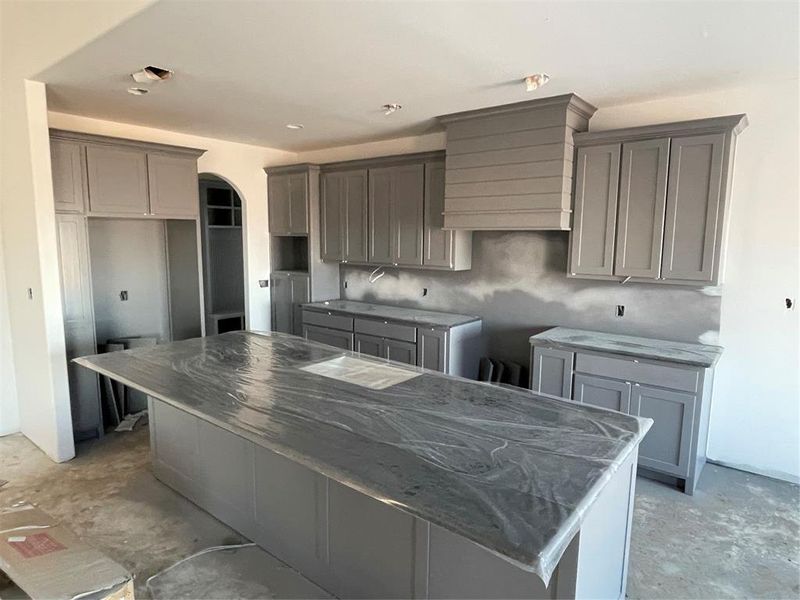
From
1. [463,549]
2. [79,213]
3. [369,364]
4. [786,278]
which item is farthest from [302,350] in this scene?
[786,278]

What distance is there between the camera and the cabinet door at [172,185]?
13.8 ft

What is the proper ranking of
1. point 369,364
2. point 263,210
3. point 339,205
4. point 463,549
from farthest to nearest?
point 263,210 < point 339,205 < point 369,364 < point 463,549

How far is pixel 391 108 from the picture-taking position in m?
3.69

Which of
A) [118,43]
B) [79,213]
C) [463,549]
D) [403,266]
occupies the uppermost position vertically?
[118,43]

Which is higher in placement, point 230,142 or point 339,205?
point 230,142

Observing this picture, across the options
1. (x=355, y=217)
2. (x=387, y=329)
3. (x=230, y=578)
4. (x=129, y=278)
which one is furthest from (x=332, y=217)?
(x=230, y=578)

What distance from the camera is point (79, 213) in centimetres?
381

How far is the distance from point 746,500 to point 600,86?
9.20 feet

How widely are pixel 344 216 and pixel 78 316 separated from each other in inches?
100

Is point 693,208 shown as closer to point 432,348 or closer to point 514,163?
point 514,163

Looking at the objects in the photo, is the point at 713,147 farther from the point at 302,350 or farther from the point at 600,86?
the point at 302,350

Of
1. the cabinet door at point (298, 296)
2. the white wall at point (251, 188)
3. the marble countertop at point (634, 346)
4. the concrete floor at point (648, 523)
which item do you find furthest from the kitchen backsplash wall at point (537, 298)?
the white wall at point (251, 188)

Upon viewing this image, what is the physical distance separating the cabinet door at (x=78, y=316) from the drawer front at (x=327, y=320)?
1916 mm

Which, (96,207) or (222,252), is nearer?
(96,207)
